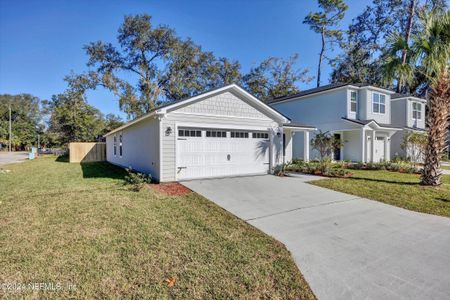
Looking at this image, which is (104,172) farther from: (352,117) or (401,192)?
(352,117)

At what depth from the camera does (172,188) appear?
8180 mm

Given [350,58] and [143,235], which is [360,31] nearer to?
[350,58]

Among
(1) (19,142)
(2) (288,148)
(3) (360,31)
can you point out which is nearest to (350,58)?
(3) (360,31)

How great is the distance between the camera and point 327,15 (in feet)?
85.1

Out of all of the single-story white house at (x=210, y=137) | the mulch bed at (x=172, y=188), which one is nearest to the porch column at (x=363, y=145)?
the single-story white house at (x=210, y=137)

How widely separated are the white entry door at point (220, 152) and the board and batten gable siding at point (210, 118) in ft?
0.86

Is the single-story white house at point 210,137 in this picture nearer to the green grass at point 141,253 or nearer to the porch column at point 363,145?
the green grass at point 141,253

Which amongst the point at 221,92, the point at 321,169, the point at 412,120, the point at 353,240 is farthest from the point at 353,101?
the point at 353,240

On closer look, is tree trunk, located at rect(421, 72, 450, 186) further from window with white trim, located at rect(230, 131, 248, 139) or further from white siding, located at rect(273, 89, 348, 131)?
white siding, located at rect(273, 89, 348, 131)

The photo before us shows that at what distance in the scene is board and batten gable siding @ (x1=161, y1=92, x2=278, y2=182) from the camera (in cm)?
895

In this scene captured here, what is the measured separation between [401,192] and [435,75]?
475 centimetres

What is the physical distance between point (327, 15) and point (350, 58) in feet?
19.4

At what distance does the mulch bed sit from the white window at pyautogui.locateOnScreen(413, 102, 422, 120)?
74.0 feet

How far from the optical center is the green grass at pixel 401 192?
6391mm
